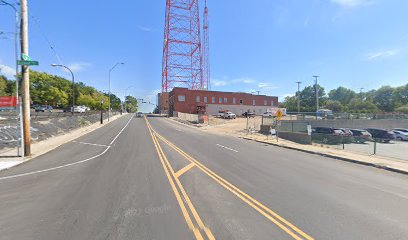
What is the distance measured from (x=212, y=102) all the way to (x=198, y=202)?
76.1 metres

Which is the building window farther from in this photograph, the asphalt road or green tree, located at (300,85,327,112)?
green tree, located at (300,85,327,112)

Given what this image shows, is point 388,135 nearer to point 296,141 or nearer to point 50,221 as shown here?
point 296,141

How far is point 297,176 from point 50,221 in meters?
8.18

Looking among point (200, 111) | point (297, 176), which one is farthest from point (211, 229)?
point (200, 111)

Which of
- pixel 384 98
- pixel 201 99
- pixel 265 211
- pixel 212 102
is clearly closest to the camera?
pixel 265 211

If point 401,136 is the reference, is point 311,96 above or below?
above

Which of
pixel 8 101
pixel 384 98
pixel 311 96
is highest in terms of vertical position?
pixel 311 96

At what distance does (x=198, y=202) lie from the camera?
6.50 m

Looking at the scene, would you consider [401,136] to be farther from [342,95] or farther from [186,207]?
[342,95]

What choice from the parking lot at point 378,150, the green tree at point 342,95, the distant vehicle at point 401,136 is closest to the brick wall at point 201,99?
the distant vehicle at point 401,136

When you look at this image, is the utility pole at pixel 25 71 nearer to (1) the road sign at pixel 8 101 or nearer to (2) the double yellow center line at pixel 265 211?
(1) the road sign at pixel 8 101

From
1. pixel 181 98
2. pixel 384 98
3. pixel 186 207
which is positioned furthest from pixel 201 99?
pixel 384 98

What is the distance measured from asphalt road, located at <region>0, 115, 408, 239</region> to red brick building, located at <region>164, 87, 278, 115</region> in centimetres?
6355

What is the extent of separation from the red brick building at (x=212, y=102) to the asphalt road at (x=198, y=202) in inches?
2502
